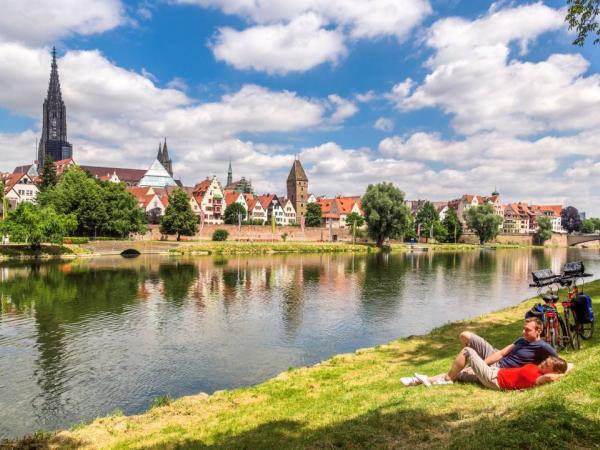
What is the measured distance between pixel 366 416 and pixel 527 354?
3241mm

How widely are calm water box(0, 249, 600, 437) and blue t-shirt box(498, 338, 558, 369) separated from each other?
29.3 feet

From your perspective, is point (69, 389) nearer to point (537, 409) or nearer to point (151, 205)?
point (537, 409)

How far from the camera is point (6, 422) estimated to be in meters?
12.1

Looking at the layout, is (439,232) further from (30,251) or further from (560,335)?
(560,335)

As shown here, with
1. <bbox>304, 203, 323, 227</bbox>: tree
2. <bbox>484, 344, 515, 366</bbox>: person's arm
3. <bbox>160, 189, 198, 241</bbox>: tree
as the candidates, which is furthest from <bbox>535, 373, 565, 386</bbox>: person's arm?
<bbox>304, 203, 323, 227</bbox>: tree

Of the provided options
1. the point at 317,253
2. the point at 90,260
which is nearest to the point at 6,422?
the point at 90,260

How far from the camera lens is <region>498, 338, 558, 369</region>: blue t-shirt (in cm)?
825

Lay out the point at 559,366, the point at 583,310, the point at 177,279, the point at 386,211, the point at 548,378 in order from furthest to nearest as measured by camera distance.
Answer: the point at 386,211, the point at 177,279, the point at 583,310, the point at 559,366, the point at 548,378

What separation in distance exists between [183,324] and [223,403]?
43.0 ft

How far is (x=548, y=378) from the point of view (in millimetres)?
7633

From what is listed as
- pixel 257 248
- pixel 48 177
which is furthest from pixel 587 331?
pixel 48 177

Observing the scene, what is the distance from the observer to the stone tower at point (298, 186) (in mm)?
137375

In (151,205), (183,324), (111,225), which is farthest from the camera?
(151,205)

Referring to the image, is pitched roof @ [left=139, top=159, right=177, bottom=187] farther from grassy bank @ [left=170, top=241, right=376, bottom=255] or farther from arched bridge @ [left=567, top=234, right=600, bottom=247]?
arched bridge @ [left=567, top=234, right=600, bottom=247]
